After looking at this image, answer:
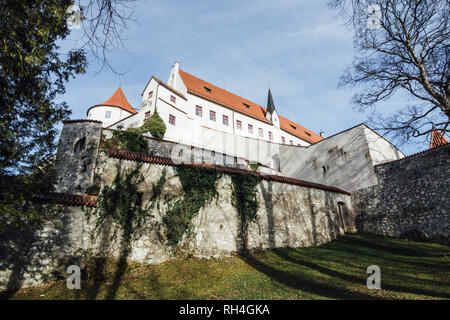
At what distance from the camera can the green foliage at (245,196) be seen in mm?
11180

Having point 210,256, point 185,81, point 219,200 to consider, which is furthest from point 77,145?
point 185,81

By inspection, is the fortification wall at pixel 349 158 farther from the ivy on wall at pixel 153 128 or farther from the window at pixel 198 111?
the window at pixel 198 111

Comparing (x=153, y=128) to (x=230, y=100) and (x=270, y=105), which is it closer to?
(x=230, y=100)

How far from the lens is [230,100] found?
110ft

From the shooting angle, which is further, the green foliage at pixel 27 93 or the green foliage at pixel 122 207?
the green foliage at pixel 122 207

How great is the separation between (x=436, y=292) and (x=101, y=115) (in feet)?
119

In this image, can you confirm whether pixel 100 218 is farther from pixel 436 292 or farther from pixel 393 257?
pixel 393 257

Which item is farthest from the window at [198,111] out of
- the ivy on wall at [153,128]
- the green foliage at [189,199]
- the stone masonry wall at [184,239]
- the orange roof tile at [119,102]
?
the green foliage at [189,199]

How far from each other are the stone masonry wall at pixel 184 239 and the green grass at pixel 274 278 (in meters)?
0.54

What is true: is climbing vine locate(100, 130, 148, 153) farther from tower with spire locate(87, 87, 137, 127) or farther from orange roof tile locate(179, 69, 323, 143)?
tower with spire locate(87, 87, 137, 127)

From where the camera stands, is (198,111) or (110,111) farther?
(110,111)

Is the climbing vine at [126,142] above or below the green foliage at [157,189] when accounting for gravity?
above

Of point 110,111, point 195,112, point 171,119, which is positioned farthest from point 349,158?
point 110,111

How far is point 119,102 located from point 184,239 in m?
30.2
